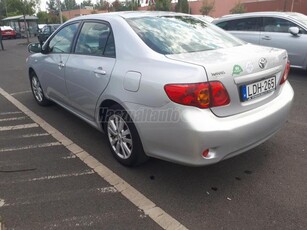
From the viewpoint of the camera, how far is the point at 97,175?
11.2 ft

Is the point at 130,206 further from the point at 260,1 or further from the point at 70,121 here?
the point at 260,1

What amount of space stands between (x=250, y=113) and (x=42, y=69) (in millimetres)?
3525

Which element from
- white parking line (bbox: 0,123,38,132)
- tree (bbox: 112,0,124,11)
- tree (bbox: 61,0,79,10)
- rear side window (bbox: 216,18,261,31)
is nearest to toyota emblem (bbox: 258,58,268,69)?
white parking line (bbox: 0,123,38,132)

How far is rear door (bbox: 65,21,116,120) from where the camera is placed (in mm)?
3486

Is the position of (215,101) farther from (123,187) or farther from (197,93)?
(123,187)

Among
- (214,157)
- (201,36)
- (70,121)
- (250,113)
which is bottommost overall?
(70,121)

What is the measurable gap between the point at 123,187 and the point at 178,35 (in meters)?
1.66

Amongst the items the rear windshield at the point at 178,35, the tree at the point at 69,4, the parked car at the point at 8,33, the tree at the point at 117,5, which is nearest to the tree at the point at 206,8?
the tree at the point at 117,5

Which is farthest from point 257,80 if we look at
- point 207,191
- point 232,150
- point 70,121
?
point 70,121

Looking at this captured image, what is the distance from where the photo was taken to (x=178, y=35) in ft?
11.1

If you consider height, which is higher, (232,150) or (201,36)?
(201,36)

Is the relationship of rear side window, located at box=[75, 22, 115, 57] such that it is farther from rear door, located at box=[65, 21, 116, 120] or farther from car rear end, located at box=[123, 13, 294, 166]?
car rear end, located at box=[123, 13, 294, 166]

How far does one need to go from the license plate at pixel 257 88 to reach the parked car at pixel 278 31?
16.4 feet

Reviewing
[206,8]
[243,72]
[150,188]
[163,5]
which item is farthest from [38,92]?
[206,8]
